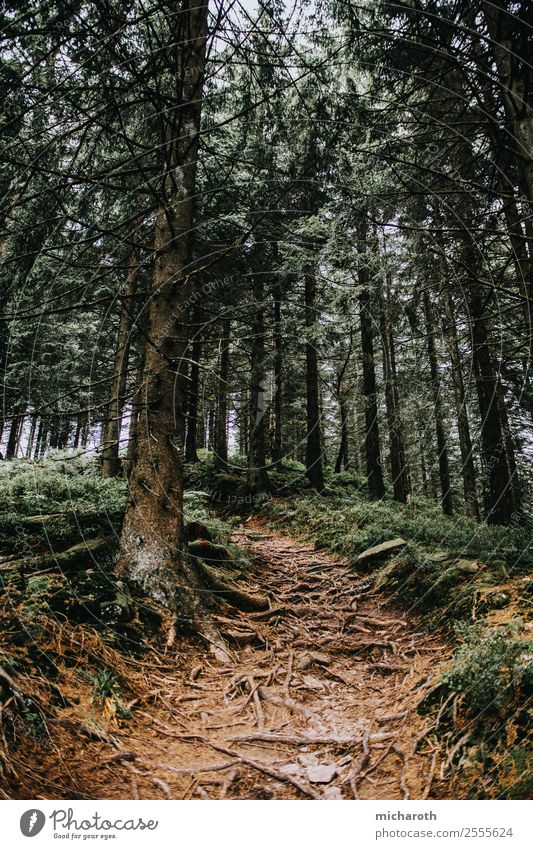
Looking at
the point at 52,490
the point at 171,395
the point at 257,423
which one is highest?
the point at 257,423

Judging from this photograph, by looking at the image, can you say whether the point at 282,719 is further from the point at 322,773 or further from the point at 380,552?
the point at 380,552

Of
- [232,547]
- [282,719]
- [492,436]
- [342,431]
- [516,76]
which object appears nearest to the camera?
[282,719]

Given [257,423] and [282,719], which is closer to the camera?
[282,719]

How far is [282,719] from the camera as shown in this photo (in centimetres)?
345

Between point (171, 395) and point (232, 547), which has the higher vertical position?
point (171, 395)

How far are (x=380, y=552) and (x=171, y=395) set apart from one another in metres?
4.80

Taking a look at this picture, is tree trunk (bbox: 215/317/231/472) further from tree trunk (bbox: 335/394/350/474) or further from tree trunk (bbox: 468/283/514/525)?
tree trunk (bbox: 468/283/514/525)

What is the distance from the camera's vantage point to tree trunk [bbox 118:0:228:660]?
4746 mm

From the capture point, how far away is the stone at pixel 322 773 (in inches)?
99.7

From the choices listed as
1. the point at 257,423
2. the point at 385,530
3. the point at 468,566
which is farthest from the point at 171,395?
the point at 257,423

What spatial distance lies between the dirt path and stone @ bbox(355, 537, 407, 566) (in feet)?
4.52

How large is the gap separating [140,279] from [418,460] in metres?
18.2

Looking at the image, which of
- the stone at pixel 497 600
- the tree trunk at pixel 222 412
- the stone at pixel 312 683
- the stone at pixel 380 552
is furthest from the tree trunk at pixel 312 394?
the stone at pixel 312 683

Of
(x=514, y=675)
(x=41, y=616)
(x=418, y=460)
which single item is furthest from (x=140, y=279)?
(x=418, y=460)
